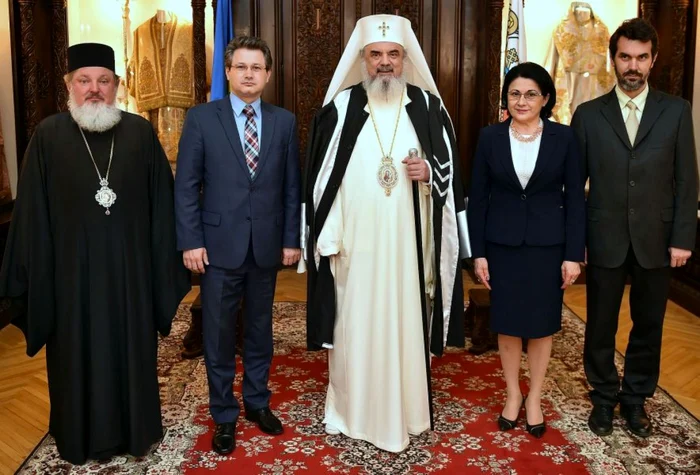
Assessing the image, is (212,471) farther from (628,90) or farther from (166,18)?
(166,18)

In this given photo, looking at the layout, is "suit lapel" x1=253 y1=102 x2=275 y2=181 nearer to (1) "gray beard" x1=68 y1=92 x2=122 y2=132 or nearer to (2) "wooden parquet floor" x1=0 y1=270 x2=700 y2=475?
(1) "gray beard" x1=68 y1=92 x2=122 y2=132

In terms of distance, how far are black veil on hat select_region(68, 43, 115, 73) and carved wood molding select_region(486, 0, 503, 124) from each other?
4.08 m

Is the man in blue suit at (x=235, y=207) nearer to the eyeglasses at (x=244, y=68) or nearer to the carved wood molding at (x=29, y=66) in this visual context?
the eyeglasses at (x=244, y=68)

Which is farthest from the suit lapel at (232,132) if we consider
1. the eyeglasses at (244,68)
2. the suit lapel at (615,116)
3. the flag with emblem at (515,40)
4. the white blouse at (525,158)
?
the flag with emblem at (515,40)

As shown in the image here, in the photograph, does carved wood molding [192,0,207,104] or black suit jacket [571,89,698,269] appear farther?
carved wood molding [192,0,207,104]

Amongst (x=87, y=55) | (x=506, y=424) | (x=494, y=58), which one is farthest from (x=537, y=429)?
(x=494, y=58)

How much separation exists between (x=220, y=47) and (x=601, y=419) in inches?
149

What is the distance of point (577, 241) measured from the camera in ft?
10.6

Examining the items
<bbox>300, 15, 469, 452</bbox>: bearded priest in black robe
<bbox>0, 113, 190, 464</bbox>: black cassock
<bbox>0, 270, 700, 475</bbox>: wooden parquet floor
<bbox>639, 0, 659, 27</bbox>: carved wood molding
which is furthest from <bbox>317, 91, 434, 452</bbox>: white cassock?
<bbox>639, 0, 659, 27</bbox>: carved wood molding

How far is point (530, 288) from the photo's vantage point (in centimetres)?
329

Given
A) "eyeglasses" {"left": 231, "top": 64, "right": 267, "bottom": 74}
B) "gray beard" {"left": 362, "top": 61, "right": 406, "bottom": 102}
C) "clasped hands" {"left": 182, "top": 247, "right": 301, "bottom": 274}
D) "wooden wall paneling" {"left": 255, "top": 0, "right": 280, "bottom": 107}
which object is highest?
"wooden wall paneling" {"left": 255, "top": 0, "right": 280, "bottom": 107}

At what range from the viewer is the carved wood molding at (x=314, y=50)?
6703 mm

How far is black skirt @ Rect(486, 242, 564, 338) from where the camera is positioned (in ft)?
10.7

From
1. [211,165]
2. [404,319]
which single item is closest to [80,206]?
[211,165]
